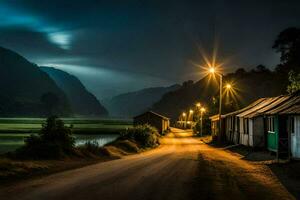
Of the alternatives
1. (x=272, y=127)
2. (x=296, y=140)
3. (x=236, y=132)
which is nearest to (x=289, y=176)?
(x=296, y=140)

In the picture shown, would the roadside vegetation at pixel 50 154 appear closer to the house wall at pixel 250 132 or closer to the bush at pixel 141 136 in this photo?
the house wall at pixel 250 132

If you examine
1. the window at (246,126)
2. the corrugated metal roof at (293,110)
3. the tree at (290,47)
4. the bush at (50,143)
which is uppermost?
the tree at (290,47)

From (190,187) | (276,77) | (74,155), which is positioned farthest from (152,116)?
(190,187)

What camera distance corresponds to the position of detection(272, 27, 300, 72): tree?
77562 mm

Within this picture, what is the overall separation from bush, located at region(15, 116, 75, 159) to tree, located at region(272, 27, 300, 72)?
184 feet

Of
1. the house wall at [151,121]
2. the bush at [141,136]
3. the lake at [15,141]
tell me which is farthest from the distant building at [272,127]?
the house wall at [151,121]

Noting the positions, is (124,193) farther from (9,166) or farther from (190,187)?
(9,166)

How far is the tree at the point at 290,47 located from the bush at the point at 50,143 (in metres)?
56.0

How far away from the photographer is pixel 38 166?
69.5ft

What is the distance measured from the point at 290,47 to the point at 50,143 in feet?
211

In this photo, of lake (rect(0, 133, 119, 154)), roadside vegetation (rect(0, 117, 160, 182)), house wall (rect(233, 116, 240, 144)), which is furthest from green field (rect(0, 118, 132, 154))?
house wall (rect(233, 116, 240, 144))

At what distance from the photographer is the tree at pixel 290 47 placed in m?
77.6

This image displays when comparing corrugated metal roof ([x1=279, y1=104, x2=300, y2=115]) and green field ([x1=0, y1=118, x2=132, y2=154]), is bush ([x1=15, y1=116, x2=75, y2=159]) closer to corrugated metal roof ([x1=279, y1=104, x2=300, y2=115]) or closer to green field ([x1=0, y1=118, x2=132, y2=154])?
green field ([x1=0, y1=118, x2=132, y2=154])

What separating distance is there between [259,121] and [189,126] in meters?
88.8
